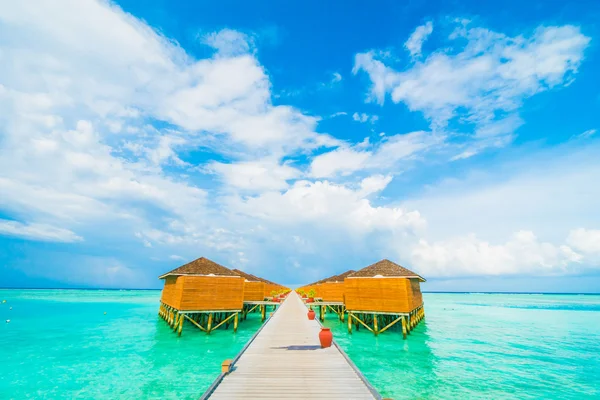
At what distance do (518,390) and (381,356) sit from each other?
7.37 metres

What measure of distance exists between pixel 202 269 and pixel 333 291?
1881 centimetres

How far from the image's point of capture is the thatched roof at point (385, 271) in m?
27.0

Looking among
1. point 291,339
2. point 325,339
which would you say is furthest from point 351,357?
point 325,339

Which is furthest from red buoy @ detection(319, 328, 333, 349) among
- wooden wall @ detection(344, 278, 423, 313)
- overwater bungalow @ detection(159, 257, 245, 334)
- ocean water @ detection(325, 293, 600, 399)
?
overwater bungalow @ detection(159, 257, 245, 334)

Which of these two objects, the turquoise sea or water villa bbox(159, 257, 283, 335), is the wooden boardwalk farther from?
water villa bbox(159, 257, 283, 335)

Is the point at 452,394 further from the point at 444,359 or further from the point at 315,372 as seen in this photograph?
the point at 315,372

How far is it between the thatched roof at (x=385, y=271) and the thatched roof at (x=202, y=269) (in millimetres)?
12118

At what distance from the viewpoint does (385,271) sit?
27.6m

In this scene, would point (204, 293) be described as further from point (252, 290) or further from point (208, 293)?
point (252, 290)

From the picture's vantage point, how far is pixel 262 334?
15977 mm

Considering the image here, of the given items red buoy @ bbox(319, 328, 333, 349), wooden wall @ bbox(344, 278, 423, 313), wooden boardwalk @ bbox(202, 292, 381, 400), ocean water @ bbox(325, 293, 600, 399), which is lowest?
ocean water @ bbox(325, 293, 600, 399)

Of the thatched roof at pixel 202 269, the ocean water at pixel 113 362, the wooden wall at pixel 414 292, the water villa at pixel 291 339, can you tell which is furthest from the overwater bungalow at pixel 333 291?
the thatched roof at pixel 202 269

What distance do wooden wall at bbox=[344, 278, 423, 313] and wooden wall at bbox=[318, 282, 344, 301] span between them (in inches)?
415

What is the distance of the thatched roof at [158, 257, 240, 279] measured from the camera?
28.9 metres
